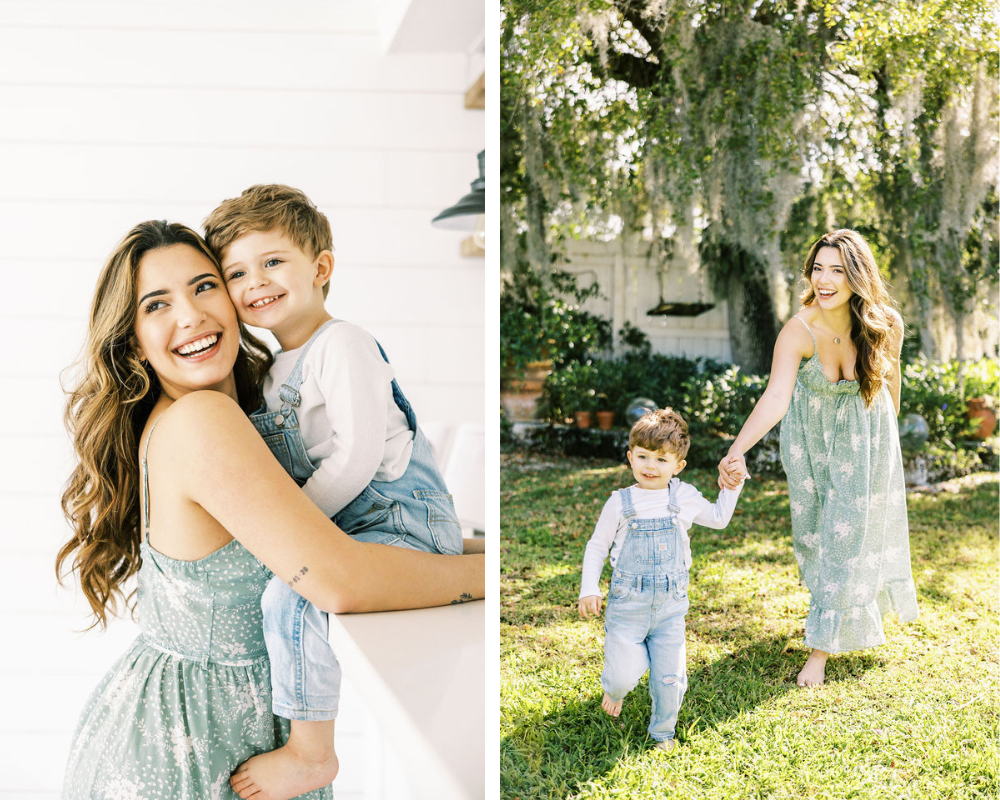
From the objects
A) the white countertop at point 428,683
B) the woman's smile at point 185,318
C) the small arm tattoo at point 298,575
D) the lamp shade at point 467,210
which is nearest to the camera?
the white countertop at point 428,683

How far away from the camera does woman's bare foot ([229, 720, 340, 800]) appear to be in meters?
0.96

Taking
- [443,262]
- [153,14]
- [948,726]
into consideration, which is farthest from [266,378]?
[153,14]

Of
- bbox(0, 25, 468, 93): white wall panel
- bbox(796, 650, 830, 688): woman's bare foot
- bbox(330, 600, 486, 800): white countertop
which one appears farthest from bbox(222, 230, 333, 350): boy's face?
bbox(0, 25, 468, 93): white wall panel

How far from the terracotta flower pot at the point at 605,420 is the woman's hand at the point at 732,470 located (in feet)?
0.54

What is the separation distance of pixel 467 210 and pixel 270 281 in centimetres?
57

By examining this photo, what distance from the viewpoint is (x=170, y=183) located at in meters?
1.76

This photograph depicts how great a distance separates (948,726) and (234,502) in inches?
38.8

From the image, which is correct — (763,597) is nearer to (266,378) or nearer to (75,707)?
(266,378)

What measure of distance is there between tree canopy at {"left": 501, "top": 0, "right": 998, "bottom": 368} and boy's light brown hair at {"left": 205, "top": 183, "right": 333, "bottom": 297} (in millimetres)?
360

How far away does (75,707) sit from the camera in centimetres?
181

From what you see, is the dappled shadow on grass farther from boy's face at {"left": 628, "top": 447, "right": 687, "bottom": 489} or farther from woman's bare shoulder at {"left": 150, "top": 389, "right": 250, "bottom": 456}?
woman's bare shoulder at {"left": 150, "top": 389, "right": 250, "bottom": 456}

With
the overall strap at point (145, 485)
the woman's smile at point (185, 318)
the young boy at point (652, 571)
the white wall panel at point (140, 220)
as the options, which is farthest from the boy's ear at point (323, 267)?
the white wall panel at point (140, 220)

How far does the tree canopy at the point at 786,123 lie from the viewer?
1.05 meters

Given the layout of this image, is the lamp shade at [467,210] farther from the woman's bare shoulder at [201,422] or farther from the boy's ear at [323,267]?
the woman's bare shoulder at [201,422]
